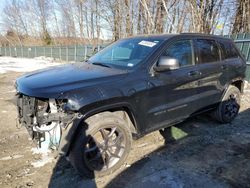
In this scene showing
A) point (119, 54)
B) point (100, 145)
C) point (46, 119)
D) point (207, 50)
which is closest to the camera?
point (46, 119)

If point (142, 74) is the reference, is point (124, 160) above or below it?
below

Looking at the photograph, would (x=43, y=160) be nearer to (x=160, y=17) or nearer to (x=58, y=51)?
(x=160, y=17)

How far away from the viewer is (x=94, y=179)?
2.95m

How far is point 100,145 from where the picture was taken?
295 cm

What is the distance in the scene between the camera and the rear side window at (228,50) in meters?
4.52

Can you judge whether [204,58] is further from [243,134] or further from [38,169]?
[38,169]

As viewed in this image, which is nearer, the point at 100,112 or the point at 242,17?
the point at 100,112

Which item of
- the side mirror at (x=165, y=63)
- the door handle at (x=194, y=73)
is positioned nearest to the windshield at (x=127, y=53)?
the side mirror at (x=165, y=63)

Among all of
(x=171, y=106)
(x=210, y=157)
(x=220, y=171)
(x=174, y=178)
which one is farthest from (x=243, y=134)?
(x=174, y=178)

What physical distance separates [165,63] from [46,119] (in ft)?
5.72

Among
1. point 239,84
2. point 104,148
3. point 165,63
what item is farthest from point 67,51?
point 104,148

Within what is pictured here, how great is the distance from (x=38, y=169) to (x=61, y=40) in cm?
3836

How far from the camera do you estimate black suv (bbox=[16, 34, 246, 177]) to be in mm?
2594

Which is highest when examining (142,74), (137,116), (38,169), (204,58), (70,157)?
(204,58)
